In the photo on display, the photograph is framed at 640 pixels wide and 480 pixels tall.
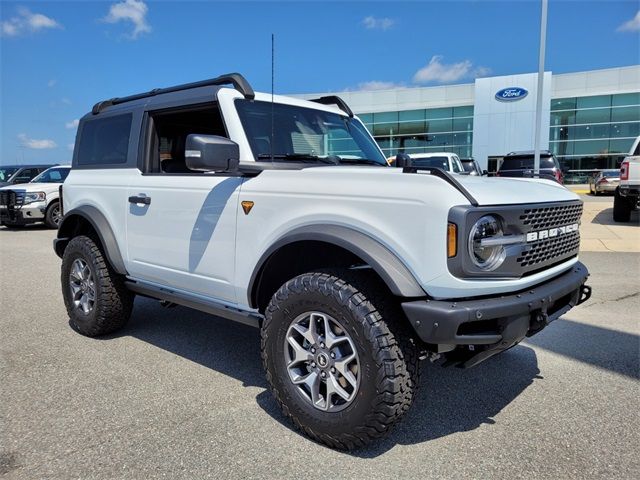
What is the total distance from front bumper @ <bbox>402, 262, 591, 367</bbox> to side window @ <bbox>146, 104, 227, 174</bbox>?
2339mm

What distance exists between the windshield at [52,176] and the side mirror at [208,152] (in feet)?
46.6

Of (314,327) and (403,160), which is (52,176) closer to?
(403,160)

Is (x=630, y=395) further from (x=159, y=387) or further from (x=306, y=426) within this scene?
(x=159, y=387)

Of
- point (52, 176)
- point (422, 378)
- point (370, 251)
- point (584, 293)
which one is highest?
point (52, 176)

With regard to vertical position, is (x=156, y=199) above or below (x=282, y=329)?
above

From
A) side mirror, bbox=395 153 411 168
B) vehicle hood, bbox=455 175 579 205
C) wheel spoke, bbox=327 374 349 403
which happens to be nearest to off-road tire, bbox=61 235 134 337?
wheel spoke, bbox=327 374 349 403

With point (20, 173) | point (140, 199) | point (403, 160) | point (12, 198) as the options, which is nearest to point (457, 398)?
point (403, 160)

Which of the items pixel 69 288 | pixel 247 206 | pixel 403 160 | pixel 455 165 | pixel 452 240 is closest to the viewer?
pixel 452 240

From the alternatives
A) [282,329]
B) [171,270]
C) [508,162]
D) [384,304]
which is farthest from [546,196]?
[508,162]

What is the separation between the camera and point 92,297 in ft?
14.9

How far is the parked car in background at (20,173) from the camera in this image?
16875 mm

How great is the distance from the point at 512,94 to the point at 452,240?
3586 cm

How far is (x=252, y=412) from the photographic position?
10.5 feet

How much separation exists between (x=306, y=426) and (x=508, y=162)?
15.2 meters
